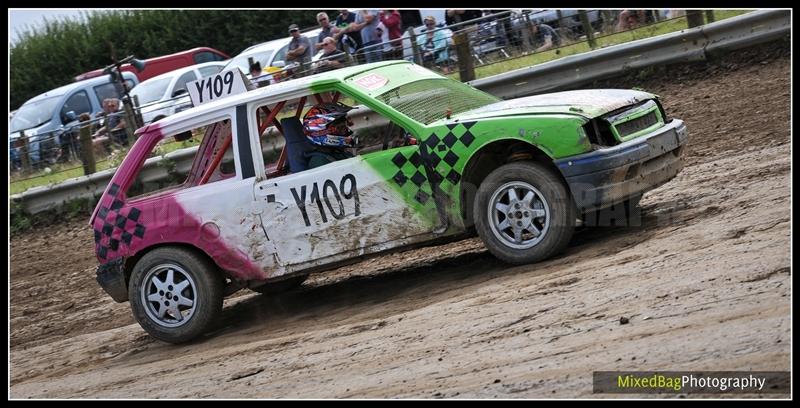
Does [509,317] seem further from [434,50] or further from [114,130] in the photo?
[114,130]

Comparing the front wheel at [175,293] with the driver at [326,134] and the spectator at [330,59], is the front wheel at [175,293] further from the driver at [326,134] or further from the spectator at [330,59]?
the spectator at [330,59]

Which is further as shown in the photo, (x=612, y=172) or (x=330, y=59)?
(x=330, y=59)

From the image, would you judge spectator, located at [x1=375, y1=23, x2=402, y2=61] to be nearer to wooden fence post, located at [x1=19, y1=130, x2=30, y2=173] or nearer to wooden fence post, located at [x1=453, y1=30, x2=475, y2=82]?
wooden fence post, located at [x1=453, y1=30, x2=475, y2=82]

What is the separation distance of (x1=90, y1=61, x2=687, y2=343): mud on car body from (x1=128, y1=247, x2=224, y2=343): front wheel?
1 cm

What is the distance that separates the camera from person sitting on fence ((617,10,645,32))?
13.8 m

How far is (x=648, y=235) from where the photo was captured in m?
7.39

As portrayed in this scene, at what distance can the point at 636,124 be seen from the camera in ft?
24.5

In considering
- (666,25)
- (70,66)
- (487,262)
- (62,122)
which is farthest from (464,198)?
(70,66)

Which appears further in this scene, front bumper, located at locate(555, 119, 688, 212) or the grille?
the grille

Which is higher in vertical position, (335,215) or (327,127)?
(327,127)

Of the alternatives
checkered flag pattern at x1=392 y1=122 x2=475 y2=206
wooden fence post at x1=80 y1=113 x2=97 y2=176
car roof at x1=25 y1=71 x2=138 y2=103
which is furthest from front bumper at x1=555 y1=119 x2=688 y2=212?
car roof at x1=25 y1=71 x2=138 y2=103

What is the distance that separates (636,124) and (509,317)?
1.93 metres
